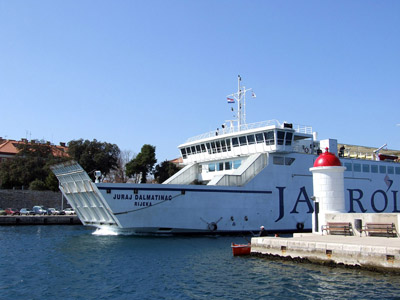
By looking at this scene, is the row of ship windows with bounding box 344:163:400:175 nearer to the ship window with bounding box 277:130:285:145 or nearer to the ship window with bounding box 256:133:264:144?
the ship window with bounding box 277:130:285:145

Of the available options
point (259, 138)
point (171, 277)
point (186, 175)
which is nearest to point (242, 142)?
point (259, 138)

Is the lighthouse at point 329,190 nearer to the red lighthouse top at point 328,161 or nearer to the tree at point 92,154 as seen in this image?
the red lighthouse top at point 328,161

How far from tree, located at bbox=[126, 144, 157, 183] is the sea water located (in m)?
32.5

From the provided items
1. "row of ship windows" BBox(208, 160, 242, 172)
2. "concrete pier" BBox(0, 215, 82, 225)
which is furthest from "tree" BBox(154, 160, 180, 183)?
"row of ship windows" BBox(208, 160, 242, 172)

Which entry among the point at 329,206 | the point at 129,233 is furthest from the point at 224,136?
the point at 329,206

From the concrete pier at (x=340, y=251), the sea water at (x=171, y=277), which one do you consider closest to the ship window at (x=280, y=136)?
the sea water at (x=171, y=277)

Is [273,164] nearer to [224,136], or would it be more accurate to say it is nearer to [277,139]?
[277,139]

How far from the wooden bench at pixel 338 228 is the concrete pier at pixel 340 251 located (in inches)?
19.6

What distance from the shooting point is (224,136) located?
3241 cm

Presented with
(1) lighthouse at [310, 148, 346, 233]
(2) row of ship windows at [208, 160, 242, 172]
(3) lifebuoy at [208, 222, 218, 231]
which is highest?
(2) row of ship windows at [208, 160, 242, 172]

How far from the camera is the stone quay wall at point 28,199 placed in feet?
181

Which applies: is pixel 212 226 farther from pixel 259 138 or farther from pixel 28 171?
pixel 28 171

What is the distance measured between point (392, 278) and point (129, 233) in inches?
658

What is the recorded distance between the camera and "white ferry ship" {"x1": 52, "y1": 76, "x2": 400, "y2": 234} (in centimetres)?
2552
